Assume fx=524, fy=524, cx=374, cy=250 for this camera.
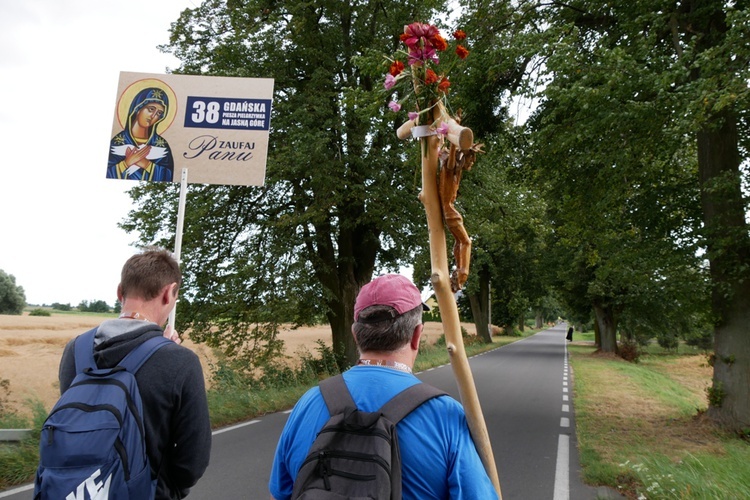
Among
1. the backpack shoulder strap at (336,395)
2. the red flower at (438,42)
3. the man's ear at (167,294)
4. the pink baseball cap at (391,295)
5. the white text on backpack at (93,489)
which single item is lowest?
the white text on backpack at (93,489)

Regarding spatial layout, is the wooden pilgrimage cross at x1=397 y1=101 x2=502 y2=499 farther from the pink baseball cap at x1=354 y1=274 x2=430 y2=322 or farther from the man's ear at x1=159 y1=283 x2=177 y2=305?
the man's ear at x1=159 y1=283 x2=177 y2=305

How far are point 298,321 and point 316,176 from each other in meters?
4.03

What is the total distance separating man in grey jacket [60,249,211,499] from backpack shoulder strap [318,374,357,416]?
26.1 inches

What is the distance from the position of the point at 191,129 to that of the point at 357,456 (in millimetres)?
4793

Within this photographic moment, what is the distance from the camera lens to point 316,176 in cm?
1197

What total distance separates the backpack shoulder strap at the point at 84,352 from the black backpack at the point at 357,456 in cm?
98

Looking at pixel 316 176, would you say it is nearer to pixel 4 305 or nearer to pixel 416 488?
pixel 416 488

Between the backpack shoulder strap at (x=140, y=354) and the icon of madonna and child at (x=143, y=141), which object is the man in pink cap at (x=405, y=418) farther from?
the icon of madonna and child at (x=143, y=141)

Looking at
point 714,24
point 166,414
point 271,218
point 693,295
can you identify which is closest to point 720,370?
point 693,295

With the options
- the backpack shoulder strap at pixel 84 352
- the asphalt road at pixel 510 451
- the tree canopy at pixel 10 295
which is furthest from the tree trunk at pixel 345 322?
the tree canopy at pixel 10 295

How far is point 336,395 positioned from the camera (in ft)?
5.25

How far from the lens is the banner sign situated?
5469mm

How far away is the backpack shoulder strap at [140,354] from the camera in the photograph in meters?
1.91

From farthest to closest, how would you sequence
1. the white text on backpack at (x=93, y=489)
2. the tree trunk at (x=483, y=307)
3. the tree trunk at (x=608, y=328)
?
the tree trunk at (x=483, y=307), the tree trunk at (x=608, y=328), the white text on backpack at (x=93, y=489)
